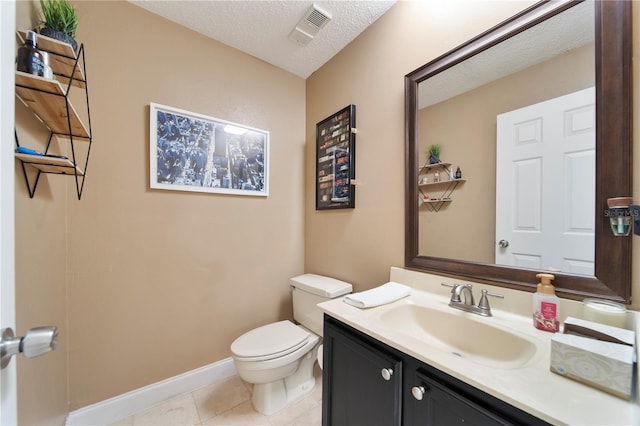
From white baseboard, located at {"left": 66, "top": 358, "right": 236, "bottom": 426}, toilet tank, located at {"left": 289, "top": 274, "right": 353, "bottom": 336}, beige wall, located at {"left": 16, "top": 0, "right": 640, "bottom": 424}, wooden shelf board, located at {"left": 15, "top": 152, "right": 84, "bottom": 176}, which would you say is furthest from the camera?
toilet tank, located at {"left": 289, "top": 274, "right": 353, "bottom": 336}

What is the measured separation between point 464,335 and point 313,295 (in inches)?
36.7

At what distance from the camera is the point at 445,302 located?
1.06 metres

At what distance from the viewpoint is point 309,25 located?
4.89 feet

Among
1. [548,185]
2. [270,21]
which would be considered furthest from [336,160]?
[548,185]

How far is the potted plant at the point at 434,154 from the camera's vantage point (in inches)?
46.8

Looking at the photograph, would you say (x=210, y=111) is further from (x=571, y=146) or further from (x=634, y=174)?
(x=634, y=174)

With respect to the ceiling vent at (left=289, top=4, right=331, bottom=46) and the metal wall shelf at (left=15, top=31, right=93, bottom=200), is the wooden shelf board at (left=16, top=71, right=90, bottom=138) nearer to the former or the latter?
the metal wall shelf at (left=15, top=31, right=93, bottom=200)

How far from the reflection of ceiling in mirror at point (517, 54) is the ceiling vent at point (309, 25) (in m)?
0.77

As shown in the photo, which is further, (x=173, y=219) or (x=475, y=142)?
(x=173, y=219)

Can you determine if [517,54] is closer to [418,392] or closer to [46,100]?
[418,392]

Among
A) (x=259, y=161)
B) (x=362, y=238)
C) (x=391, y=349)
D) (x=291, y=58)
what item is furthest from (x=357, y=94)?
(x=391, y=349)

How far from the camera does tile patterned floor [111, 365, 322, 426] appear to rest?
1294 millimetres

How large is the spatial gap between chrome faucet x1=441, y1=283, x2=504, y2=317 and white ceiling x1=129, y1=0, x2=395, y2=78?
1600 mm

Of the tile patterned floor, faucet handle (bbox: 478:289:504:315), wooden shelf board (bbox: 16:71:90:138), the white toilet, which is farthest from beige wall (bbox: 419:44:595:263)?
wooden shelf board (bbox: 16:71:90:138)
